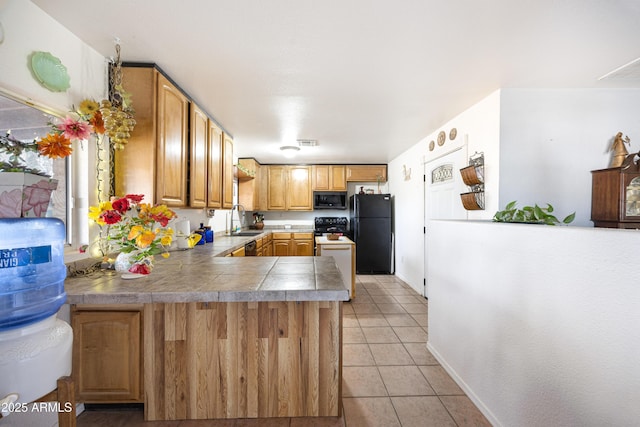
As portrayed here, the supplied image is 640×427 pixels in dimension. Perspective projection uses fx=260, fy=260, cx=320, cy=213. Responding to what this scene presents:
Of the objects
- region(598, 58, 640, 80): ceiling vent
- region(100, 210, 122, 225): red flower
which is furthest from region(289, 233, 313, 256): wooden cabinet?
region(598, 58, 640, 80): ceiling vent

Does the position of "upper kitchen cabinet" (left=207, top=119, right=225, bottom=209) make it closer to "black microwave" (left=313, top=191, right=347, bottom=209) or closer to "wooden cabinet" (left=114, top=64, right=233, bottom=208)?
"wooden cabinet" (left=114, top=64, right=233, bottom=208)

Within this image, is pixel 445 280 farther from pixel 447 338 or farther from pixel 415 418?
pixel 415 418

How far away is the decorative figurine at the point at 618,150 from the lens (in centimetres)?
208

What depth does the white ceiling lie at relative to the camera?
1300mm

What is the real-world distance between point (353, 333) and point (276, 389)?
1291 mm

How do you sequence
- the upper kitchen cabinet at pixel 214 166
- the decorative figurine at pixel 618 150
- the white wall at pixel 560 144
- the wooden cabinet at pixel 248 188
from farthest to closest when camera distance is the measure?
1. the wooden cabinet at pixel 248 188
2. the upper kitchen cabinet at pixel 214 166
3. the white wall at pixel 560 144
4. the decorative figurine at pixel 618 150

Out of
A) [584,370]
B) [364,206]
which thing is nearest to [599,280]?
[584,370]

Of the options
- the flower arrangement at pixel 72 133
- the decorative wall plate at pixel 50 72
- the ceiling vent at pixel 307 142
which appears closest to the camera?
the flower arrangement at pixel 72 133

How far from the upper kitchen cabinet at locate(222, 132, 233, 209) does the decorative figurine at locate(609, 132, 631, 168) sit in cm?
361

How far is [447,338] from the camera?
196cm

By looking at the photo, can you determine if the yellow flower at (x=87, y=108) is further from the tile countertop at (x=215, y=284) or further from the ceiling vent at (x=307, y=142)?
the ceiling vent at (x=307, y=142)

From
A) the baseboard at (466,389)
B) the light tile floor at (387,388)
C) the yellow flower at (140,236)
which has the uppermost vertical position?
the yellow flower at (140,236)

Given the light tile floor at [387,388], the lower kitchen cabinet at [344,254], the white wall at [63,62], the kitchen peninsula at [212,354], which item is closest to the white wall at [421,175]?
the lower kitchen cabinet at [344,254]

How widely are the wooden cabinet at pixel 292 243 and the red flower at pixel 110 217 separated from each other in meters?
3.52
